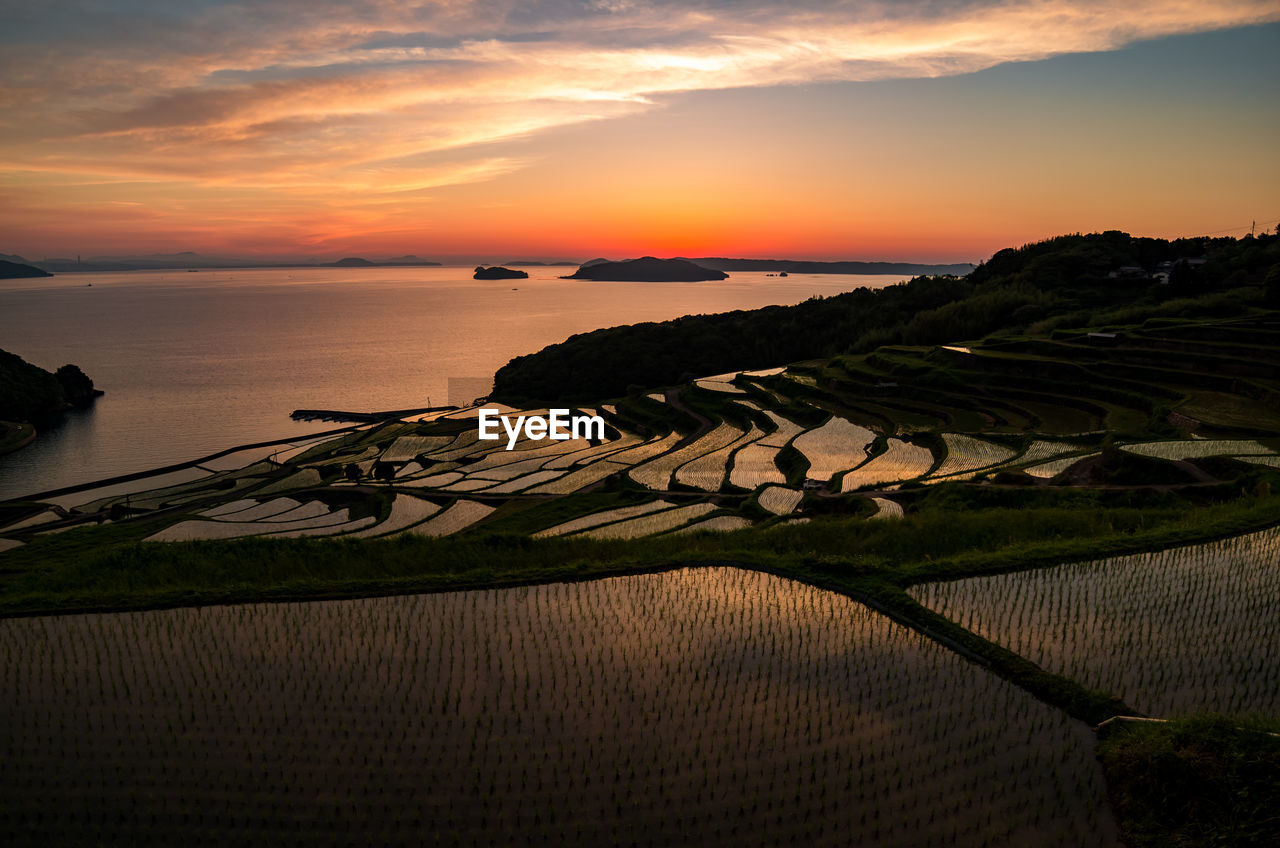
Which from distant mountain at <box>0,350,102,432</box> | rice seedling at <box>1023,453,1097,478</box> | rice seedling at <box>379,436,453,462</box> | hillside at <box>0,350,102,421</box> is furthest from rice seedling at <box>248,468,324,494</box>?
hillside at <box>0,350,102,421</box>

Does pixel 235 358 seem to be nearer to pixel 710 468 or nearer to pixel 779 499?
pixel 710 468

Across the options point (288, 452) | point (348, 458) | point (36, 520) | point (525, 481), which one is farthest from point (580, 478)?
point (288, 452)

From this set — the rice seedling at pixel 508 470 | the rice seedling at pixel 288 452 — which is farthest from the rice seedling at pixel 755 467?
the rice seedling at pixel 288 452

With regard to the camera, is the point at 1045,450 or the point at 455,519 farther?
the point at 455,519

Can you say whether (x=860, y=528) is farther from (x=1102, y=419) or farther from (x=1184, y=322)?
(x=1184, y=322)

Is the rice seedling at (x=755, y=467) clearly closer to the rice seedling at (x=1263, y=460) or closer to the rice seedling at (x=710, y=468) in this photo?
the rice seedling at (x=710, y=468)

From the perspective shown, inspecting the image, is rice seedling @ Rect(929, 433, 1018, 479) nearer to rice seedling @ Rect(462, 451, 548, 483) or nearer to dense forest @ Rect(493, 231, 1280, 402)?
rice seedling @ Rect(462, 451, 548, 483)

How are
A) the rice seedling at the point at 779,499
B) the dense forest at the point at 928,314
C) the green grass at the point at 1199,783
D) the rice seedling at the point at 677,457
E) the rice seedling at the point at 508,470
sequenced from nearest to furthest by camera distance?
the green grass at the point at 1199,783 < the rice seedling at the point at 779,499 < the rice seedling at the point at 677,457 < the rice seedling at the point at 508,470 < the dense forest at the point at 928,314
